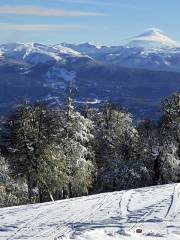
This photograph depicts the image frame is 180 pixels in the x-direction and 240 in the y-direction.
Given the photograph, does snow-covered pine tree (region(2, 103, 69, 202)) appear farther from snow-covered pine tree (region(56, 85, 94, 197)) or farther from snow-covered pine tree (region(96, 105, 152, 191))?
snow-covered pine tree (region(96, 105, 152, 191))

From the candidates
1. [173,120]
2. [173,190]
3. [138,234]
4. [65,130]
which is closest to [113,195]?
[173,190]

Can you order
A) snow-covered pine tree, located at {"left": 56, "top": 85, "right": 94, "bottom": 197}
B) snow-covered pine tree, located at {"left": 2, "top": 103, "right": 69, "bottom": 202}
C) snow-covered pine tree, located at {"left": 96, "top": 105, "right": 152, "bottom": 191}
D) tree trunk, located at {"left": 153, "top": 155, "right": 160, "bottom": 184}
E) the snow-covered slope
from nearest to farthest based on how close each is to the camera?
1. the snow-covered slope
2. snow-covered pine tree, located at {"left": 2, "top": 103, "right": 69, "bottom": 202}
3. snow-covered pine tree, located at {"left": 56, "top": 85, "right": 94, "bottom": 197}
4. tree trunk, located at {"left": 153, "top": 155, "right": 160, "bottom": 184}
5. snow-covered pine tree, located at {"left": 96, "top": 105, "right": 152, "bottom": 191}

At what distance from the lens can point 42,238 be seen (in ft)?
89.0

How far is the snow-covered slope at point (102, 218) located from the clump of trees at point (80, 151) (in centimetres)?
1512

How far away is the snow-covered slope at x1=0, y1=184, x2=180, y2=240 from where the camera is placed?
27484 millimetres

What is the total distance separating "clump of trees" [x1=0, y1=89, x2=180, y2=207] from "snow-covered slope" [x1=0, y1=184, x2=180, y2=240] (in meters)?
15.1

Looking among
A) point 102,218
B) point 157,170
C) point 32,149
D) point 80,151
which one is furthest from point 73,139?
point 102,218

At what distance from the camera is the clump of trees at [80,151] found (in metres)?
54.4

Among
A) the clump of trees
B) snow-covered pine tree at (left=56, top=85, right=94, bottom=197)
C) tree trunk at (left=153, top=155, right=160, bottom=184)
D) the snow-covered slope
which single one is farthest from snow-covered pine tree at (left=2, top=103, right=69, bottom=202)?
tree trunk at (left=153, top=155, right=160, bottom=184)

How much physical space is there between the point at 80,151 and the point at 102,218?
2436 centimetres

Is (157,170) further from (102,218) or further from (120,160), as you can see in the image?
(102,218)

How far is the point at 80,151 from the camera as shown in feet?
184

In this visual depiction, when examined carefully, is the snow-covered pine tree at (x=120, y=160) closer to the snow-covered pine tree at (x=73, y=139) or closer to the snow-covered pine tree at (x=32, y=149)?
the snow-covered pine tree at (x=73, y=139)

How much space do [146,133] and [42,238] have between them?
50451mm
